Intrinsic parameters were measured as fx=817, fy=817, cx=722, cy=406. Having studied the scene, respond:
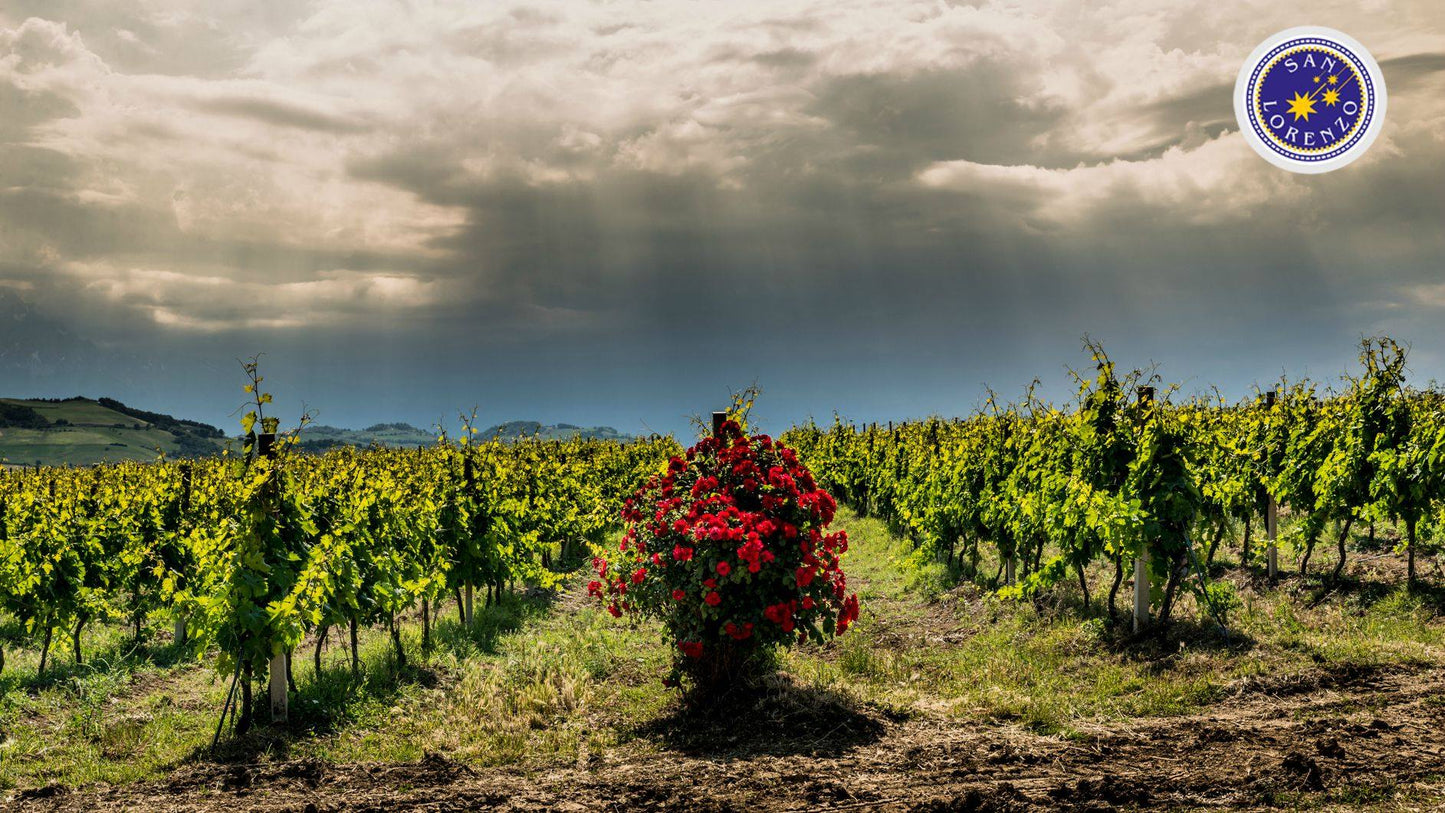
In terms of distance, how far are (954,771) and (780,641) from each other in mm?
2009

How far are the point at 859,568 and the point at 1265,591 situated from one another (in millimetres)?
7407

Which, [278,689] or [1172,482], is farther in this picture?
[1172,482]

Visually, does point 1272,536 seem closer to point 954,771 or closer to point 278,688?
point 954,771

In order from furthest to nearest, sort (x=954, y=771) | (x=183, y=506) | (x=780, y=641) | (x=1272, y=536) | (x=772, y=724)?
(x=183, y=506)
(x=1272, y=536)
(x=780, y=641)
(x=772, y=724)
(x=954, y=771)

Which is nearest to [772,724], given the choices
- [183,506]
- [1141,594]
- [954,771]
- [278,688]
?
[954,771]

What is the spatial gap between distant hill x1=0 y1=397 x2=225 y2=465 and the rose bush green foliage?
155207mm

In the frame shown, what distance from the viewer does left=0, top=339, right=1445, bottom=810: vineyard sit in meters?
6.20

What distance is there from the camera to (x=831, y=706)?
7.44m

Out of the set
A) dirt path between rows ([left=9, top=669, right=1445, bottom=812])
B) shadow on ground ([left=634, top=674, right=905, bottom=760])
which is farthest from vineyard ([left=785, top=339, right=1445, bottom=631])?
shadow on ground ([left=634, top=674, right=905, bottom=760])

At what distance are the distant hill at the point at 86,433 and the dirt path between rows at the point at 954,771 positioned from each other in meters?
155

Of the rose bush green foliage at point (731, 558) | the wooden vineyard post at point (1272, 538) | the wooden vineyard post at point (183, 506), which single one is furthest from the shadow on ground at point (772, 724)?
the wooden vineyard post at point (183, 506)

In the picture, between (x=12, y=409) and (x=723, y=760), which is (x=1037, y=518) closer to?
(x=723, y=760)

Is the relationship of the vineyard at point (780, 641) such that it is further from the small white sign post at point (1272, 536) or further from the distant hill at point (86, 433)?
the distant hill at point (86, 433)

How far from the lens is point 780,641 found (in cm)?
754
